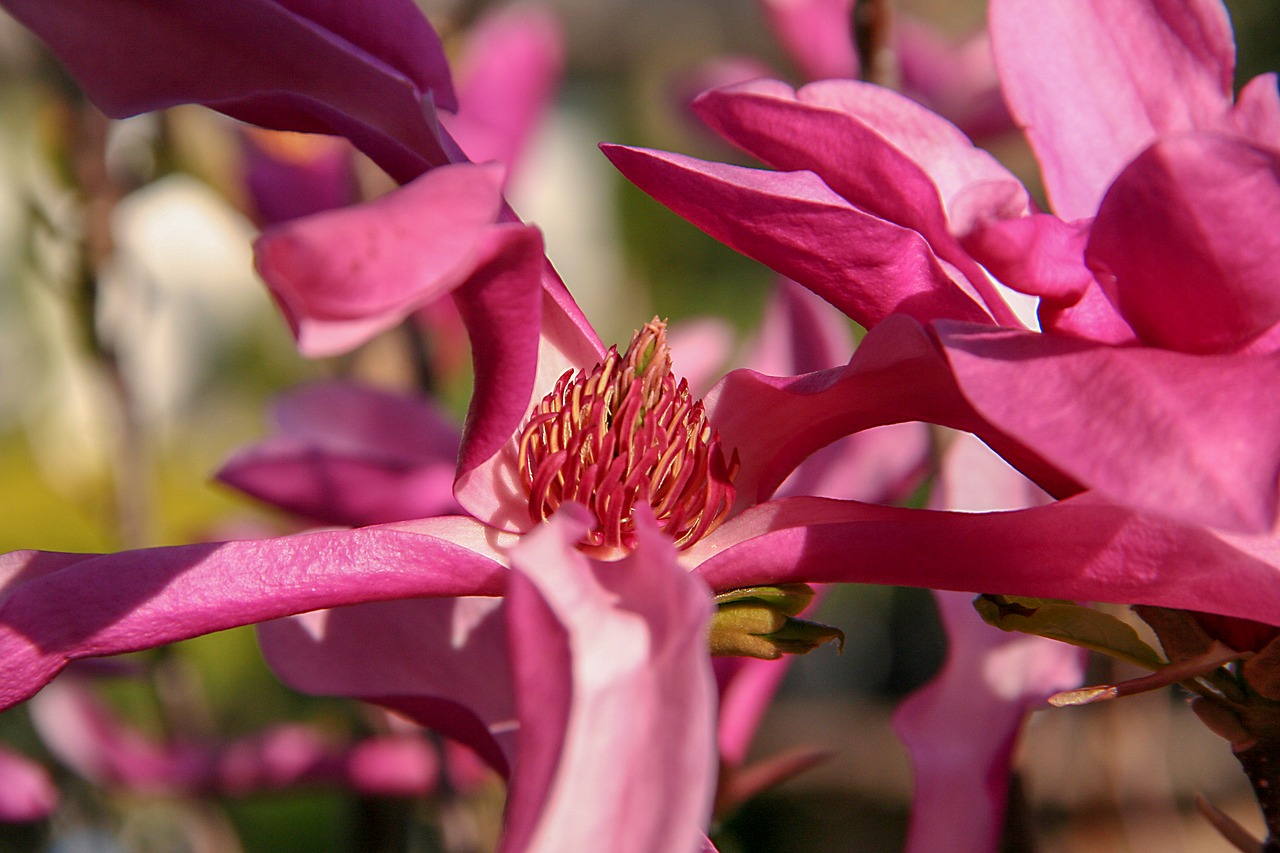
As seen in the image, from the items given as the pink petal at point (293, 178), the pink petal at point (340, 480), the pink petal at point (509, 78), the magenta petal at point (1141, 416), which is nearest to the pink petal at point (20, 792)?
the pink petal at point (340, 480)

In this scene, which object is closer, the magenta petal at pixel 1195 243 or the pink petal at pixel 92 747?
the magenta petal at pixel 1195 243

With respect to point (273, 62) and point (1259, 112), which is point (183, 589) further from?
point (1259, 112)

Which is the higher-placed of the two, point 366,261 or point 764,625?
point 366,261

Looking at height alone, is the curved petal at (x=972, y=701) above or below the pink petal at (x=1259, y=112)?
below

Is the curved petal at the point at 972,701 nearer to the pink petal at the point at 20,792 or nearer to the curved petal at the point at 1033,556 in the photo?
the curved petal at the point at 1033,556

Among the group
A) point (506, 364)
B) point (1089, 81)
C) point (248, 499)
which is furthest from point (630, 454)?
point (248, 499)

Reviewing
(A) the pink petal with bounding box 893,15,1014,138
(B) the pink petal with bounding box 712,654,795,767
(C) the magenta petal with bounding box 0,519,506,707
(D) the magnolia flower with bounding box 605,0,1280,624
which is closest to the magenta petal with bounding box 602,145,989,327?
(D) the magnolia flower with bounding box 605,0,1280,624

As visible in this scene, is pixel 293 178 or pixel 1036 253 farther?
pixel 293 178
